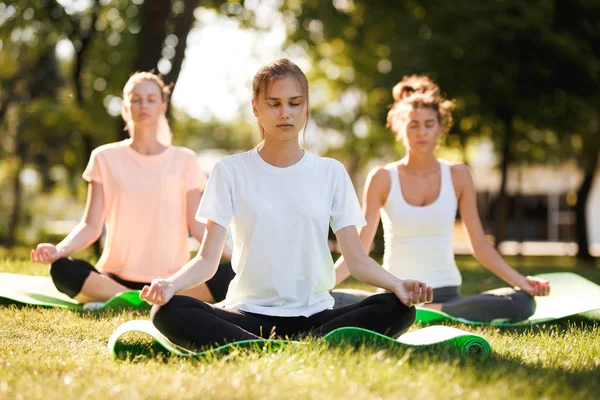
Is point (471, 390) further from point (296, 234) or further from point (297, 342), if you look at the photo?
point (296, 234)

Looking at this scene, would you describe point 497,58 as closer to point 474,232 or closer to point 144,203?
point 474,232

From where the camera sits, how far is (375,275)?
3625mm

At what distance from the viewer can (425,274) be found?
5578 millimetres

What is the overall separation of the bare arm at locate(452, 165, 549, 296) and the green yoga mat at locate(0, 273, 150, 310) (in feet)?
7.61

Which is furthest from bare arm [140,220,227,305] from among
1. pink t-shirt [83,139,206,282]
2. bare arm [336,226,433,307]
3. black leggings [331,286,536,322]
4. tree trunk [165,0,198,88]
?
tree trunk [165,0,198,88]

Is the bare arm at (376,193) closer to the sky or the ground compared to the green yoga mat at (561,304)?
closer to the sky

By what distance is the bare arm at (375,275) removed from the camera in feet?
11.3

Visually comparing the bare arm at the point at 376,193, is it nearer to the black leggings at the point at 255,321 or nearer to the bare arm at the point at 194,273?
the black leggings at the point at 255,321

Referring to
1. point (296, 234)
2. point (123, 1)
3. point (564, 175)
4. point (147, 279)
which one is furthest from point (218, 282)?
point (564, 175)

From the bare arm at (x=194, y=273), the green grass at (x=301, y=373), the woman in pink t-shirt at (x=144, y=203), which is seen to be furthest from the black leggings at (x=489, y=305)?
the bare arm at (x=194, y=273)

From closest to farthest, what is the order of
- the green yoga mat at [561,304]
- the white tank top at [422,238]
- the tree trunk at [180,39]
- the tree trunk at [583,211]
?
the green yoga mat at [561,304]
the white tank top at [422,238]
the tree trunk at [180,39]
the tree trunk at [583,211]

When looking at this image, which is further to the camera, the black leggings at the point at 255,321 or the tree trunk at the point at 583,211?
the tree trunk at the point at 583,211

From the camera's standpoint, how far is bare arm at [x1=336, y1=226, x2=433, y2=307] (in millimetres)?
3459

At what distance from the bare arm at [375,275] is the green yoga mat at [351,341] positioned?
0.20 m
